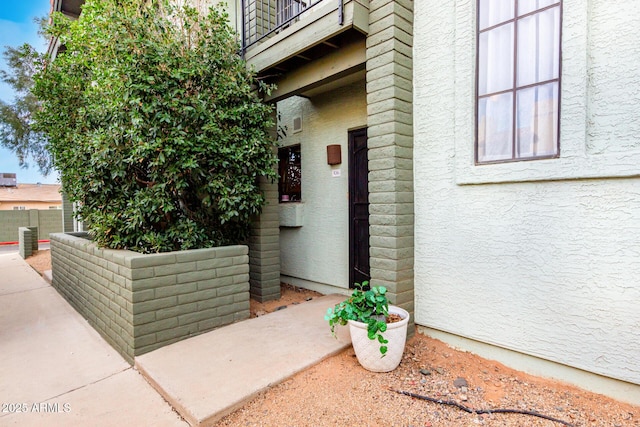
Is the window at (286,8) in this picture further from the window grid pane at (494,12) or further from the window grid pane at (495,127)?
the window grid pane at (495,127)

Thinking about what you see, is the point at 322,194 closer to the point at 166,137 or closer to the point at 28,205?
the point at 166,137

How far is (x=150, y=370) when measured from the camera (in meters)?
2.72

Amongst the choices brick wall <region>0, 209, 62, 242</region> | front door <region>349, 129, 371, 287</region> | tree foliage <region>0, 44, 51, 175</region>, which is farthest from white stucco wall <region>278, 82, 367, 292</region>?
brick wall <region>0, 209, 62, 242</region>

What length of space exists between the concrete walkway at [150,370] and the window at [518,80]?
227cm

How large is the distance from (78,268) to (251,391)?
3562 millimetres

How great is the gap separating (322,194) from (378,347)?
9.63ft

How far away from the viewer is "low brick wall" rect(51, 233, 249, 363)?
3016 millimetres

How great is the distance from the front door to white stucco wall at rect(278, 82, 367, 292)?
94 mm

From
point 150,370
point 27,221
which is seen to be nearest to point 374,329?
point 150,370

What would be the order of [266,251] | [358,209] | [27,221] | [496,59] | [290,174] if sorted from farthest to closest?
[27,221] < [290,174] < [266,251] < [358,209] < [496,59]

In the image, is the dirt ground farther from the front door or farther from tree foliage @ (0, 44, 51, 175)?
tree foliage @ (0, 44, 51, 175)

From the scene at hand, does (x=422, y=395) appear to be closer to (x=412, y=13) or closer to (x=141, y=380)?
(x=141, y=380)

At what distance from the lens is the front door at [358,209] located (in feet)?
15.1

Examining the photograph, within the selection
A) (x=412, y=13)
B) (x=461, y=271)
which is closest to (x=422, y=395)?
(x=461, y=271)
